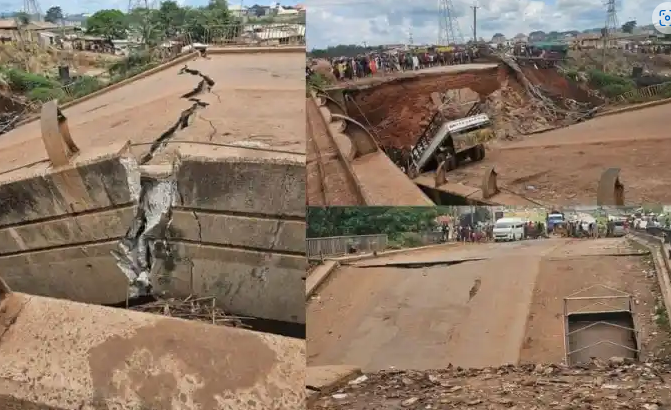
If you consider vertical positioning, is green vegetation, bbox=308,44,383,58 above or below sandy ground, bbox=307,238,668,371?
above

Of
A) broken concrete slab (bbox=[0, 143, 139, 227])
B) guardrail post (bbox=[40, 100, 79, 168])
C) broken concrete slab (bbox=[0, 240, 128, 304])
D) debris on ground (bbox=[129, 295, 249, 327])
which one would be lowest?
debris on ground (bbox=[129, 295, 249, 327])

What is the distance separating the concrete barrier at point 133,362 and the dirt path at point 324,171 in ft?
1.37

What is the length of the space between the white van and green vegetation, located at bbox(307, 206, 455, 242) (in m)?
0.13

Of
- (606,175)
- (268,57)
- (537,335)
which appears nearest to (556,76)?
(606,175)

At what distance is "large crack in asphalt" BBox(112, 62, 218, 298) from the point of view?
1738 millimetres

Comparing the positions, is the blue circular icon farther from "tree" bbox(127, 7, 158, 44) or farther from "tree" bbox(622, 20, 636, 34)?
"tree" bbox(127, 7, 158, 44)

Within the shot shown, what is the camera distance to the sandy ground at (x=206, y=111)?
5.93ft

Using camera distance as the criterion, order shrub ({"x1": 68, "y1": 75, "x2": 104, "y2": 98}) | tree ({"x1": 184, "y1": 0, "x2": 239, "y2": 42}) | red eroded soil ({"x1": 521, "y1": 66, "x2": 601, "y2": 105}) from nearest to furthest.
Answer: red eroded soil ({"x1": 521, "y1": 66, "x2": 601, "y2": 105}) < tree ({"x1": 184, "y1": 0, "x2": 239, "y2": 42}) < shrub ({"x1": 68, "y1": 75, "x2": 104, "y2": 98})

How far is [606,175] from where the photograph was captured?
1683 millimetres

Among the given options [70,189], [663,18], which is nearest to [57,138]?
[70,189]

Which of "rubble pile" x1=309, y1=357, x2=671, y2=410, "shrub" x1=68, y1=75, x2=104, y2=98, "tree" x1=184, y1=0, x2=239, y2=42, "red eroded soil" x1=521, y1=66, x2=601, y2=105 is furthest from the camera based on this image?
"shrub" x1=68, y1=75, x2=104, y2=98

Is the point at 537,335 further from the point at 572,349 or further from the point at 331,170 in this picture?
the point at 331,170

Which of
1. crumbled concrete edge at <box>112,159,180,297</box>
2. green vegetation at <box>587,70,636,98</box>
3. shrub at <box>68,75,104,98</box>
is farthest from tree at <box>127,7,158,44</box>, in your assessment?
green vegetation at <box>587,70,636,98</box>

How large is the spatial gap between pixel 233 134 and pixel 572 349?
3.55ft
